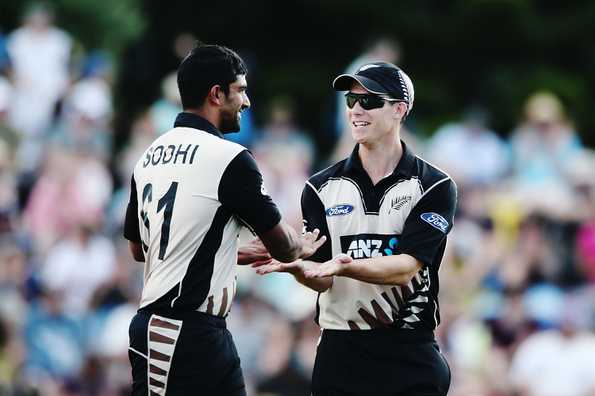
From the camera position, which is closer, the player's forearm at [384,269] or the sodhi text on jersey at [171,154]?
the sodhi text on jersey at [171,154]

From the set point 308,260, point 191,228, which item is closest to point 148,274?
point 191,228

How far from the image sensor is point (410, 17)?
79.8ft

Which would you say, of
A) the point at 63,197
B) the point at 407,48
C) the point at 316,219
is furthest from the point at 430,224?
the point at 407,48

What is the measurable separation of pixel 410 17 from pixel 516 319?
10.4m

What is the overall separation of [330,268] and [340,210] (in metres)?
0.72

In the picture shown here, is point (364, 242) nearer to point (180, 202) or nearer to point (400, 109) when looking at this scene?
point (400, 109)

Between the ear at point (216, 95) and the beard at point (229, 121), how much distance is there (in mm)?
78

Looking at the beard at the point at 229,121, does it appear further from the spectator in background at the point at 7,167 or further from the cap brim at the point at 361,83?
the spectator in background at the point at 7,167

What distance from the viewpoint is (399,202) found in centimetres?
905

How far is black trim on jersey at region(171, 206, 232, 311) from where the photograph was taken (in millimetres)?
8359

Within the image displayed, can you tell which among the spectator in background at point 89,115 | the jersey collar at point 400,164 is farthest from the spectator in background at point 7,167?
the jersey collar at point 400,164

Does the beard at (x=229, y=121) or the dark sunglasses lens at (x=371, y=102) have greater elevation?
the dark sunglasses lens at (x=371, y=102)

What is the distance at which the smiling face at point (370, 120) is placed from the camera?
9.12 m

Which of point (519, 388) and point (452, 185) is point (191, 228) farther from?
point (519, 388)
